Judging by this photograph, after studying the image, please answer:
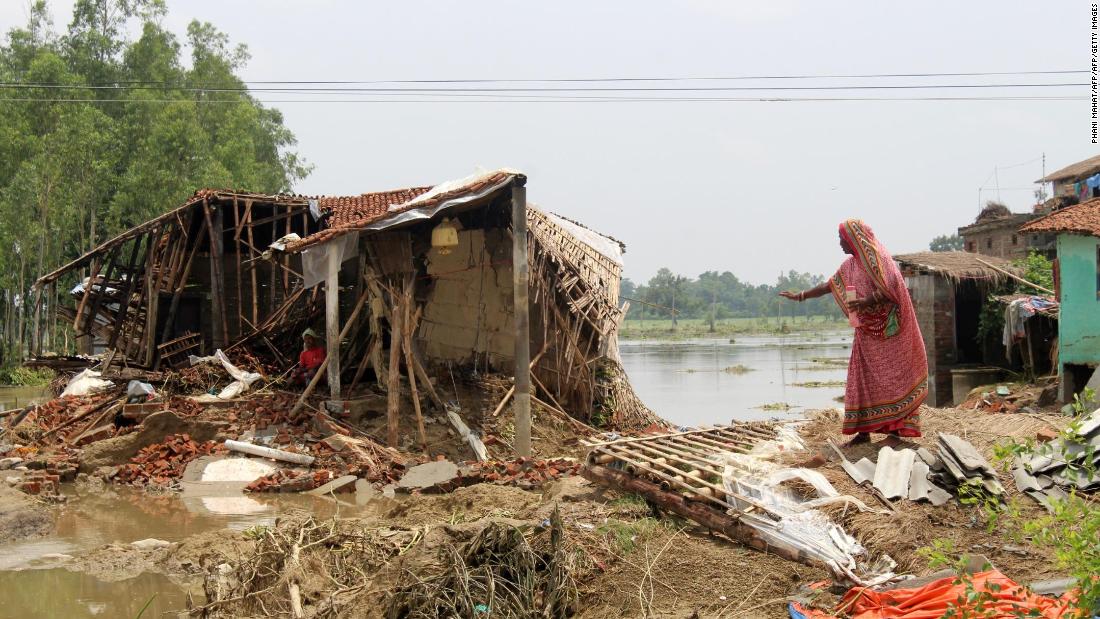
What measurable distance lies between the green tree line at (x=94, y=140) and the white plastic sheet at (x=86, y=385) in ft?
38.2

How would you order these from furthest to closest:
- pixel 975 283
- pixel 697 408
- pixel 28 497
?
pixel 697 408 < pixel 975 283 < pixel 28 497

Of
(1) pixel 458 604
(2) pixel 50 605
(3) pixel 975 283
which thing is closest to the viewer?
(1) pixel 458 604

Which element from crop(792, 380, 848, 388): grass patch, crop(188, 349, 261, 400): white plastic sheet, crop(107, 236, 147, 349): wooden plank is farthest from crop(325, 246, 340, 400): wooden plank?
crop(792, 380, 848, 388): grass patch

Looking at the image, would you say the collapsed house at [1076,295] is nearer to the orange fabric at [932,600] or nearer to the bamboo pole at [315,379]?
the orange fabric at [932,600]

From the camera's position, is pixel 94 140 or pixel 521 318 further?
pixel 94 140

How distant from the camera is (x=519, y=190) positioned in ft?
37.5

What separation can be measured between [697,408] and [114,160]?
19873mm

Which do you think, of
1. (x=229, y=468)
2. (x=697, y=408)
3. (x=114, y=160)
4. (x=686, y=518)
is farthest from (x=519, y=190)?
(x=114, y=160)

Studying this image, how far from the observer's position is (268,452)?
1096 cm

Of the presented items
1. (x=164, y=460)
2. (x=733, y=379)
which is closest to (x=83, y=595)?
(x=164, y=460)

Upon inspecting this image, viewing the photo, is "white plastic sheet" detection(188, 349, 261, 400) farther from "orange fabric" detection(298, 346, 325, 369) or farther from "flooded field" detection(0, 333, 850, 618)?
"flooded field" detection(0, 333, 850, 618)

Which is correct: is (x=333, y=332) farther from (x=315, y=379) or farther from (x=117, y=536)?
(x=117, y=536)

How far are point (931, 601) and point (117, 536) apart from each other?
701cm

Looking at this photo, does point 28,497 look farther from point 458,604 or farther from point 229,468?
point 458,604
